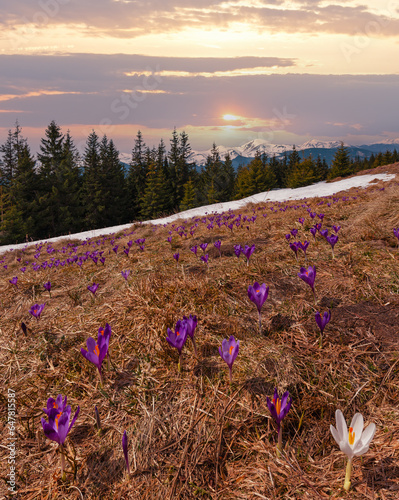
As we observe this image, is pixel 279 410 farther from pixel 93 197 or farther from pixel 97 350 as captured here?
pixel 93 197

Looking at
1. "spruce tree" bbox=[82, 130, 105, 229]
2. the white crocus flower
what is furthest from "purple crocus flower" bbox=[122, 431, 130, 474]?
"spruce tree" bbox=[82, 130, 105, 229]

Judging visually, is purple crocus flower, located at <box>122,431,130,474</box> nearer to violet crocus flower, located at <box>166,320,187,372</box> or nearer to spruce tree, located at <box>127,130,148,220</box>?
violet crocus flower, located at <box>166,320,187,372</box>

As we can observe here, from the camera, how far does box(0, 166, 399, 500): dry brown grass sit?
148cm

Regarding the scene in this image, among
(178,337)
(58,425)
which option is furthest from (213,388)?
(58,425)

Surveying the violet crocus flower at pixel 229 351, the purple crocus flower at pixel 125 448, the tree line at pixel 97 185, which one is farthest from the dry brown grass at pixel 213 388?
the tree line at pixel 97 185

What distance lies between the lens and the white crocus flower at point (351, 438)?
4.14 feet

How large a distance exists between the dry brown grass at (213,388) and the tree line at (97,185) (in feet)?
→ 111

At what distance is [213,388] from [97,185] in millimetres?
54689

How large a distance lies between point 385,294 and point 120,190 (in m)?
57.9

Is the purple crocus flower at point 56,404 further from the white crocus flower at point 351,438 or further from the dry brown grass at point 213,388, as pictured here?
the white crocus flower at point 351,438

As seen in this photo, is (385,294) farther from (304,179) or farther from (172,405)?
(304,179)

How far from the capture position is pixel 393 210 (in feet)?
19.4

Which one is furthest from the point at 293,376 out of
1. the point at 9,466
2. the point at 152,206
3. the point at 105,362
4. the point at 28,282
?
the point at 152,206

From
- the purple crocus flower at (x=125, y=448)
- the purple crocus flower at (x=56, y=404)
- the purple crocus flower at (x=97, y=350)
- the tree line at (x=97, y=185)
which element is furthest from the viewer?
the tree line at (x=97, y=185)
